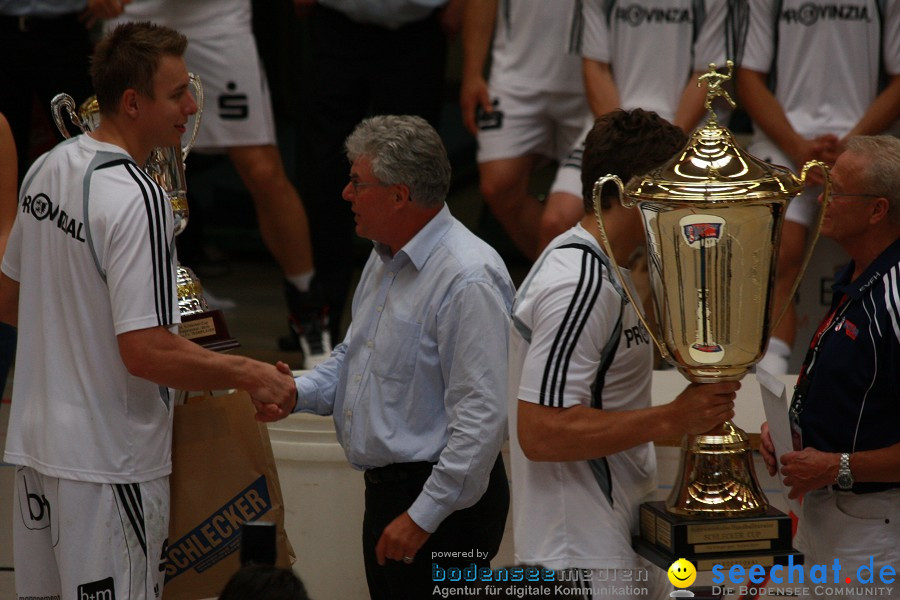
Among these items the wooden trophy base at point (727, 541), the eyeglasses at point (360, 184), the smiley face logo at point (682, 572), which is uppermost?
the eyeglasses at point (360, 184)

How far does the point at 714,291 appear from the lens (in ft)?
7.22

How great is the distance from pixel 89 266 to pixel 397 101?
2728 mm

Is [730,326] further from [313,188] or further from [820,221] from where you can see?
[313,188]

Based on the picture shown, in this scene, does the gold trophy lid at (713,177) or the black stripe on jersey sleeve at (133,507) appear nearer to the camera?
the gold trophy lid at (713,177)

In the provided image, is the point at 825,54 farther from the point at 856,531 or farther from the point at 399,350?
the point at 399,350

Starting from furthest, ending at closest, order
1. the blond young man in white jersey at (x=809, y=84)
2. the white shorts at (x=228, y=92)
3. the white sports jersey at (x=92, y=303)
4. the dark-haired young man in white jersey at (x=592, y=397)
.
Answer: the white shorts at (x=228, y=92)
the blond young man in white jersey at (x=809, y=84)
the white sports jersey at (x=92, y=303)
the dark-haired young man in white jersey at (x=592, y=397)

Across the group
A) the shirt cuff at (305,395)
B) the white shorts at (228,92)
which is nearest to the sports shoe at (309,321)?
the white shorts at (228,92)

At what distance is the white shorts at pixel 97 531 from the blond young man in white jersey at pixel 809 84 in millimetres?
2675

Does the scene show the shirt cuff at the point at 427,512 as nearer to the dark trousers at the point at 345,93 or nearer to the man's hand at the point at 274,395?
the man's hand at the point at 274,395

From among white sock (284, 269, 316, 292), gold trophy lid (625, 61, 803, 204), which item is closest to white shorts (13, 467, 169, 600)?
gold trophy lid (625, 61, 803, 204)

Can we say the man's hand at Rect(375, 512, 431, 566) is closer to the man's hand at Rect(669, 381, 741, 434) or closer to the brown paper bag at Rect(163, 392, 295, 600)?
the brown paper bag at Rect(163, 392, 295, 600)

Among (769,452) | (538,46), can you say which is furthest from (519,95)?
(769,452)

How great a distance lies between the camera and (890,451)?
2555 mm

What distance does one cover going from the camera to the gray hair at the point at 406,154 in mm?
2799
